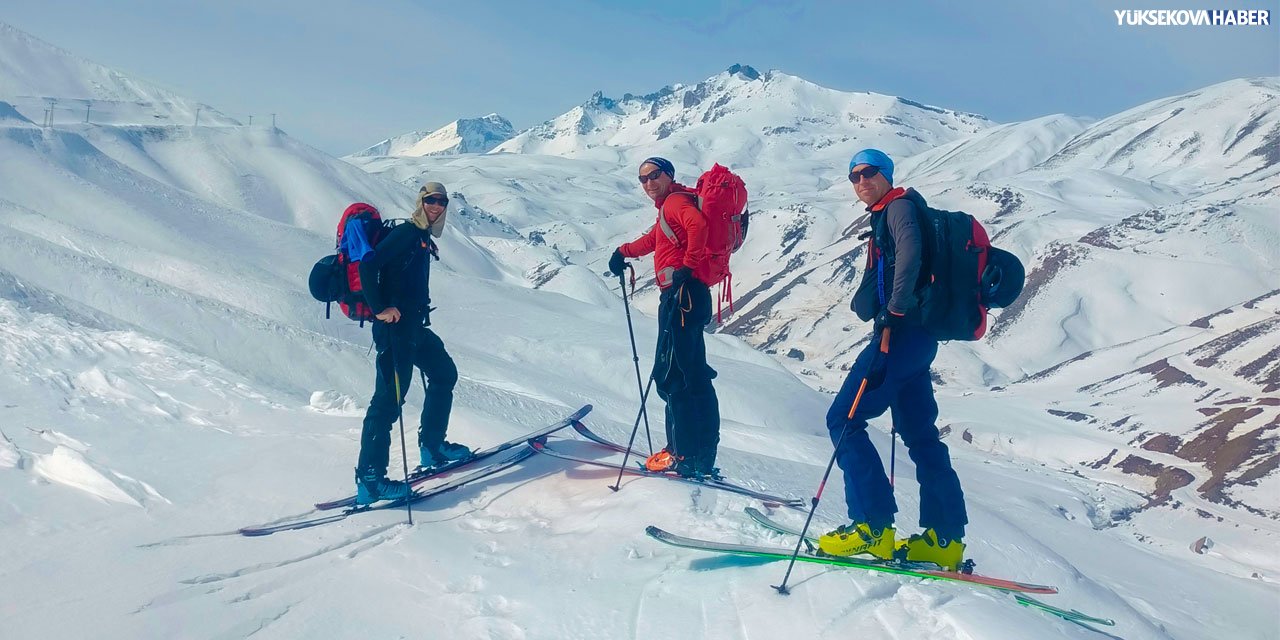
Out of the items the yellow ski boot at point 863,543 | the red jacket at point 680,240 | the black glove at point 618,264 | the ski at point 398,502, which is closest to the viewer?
the yellow ski boot at point 863,543

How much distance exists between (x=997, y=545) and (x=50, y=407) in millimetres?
8591

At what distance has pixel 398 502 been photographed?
252 inches

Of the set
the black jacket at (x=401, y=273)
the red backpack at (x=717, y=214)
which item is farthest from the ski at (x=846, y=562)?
the black jacket at (x=401, y=273)

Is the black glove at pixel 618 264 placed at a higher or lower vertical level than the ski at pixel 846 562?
higher

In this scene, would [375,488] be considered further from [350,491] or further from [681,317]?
[681,317]

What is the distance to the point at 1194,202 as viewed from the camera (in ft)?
321

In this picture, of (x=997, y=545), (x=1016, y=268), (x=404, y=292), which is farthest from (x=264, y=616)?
(x=997, y=545)

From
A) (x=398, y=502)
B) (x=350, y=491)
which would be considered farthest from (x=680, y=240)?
(x=350, y=491)

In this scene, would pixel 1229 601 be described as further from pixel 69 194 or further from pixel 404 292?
pixel 69 194

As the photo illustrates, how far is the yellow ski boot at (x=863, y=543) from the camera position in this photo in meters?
5.21

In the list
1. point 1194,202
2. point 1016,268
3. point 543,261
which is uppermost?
point 1194,202

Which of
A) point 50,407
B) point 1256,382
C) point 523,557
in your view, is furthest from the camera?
point 1256,382

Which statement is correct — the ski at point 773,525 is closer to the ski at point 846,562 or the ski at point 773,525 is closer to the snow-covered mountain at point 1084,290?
the ski at point 846,562

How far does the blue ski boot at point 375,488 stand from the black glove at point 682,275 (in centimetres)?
249
